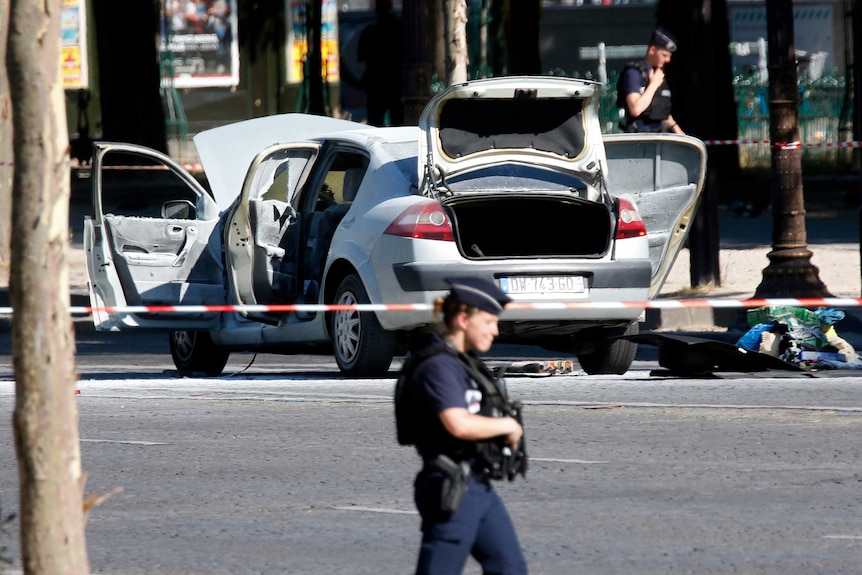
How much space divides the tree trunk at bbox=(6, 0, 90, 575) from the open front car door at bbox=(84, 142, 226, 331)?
7180mm

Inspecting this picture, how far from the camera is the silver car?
10.5 metres

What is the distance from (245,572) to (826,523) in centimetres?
223

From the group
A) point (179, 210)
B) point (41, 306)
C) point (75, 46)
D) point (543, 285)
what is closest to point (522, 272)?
point (543, 285)

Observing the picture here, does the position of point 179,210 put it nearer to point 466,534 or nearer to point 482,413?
point 482,413

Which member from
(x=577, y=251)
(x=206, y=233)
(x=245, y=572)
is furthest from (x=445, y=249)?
(x=245, y=572)

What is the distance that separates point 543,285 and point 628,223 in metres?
0.74

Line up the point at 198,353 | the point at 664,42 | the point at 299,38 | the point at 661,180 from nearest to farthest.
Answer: the point at 661,180 → the point at 198,353 → the point at 664,42 → the point at 299,38

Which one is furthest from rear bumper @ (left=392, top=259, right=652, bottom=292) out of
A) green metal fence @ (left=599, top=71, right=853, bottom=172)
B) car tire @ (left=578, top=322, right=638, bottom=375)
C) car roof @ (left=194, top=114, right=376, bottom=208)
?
green metal fence @ (left=599, top=71, right=853, bottom=172)

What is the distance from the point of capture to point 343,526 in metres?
6.67

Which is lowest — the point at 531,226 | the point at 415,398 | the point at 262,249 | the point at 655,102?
the point at 262,249

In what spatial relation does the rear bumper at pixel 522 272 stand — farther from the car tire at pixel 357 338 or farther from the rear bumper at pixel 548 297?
the car tire at pixel 357 338

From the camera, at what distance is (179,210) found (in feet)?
41.9

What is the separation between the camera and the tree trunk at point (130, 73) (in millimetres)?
29406

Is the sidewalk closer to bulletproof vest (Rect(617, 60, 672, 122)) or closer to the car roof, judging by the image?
bulletproof vest (Rect(617, 60, 672, 122))
